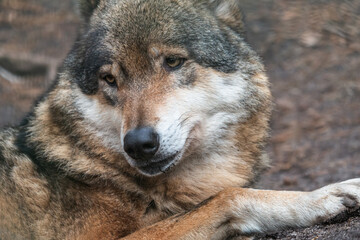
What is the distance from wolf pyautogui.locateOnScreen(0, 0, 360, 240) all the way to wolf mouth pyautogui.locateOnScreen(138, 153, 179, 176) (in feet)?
0.04

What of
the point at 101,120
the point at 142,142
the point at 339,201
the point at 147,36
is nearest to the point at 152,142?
the point at 142,142

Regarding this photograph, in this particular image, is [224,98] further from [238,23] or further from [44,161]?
[44,161]

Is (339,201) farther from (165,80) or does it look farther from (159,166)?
(165,80)

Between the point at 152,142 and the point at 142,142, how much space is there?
0.07 meters

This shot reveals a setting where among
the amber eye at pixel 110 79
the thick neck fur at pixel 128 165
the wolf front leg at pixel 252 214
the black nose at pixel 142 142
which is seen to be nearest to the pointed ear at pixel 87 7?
the thick neck fur at pixel 128 165

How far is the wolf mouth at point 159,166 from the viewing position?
3.96 m

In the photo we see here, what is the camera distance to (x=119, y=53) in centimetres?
420

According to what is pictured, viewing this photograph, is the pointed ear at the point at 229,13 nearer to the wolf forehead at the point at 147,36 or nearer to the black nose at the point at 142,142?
the wolf forehead at the point at 147,36

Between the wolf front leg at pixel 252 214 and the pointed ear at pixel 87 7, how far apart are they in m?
2.00

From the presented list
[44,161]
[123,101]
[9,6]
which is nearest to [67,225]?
[44,161]

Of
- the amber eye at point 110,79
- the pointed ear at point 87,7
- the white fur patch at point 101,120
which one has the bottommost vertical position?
the white fur patch at point 101,120

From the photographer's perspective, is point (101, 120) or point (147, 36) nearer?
point (147, 36)

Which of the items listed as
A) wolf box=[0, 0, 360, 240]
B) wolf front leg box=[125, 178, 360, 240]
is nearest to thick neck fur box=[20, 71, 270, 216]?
wolf box=[0, 0, 360, 240]

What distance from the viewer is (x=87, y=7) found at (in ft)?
15.9
